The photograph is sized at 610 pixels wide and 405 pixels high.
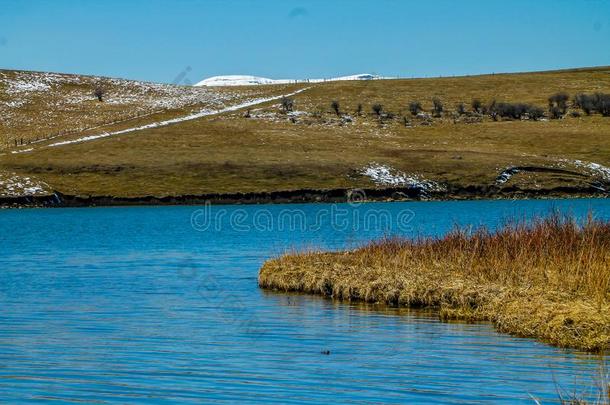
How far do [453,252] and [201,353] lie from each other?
1156cm

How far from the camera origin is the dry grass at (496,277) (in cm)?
2166

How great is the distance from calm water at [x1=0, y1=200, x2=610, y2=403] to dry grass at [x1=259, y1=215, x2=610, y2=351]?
769 millimetres

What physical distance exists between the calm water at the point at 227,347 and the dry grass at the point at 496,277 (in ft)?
2.52

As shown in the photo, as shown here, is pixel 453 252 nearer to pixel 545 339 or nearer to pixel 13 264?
pixel 545 339

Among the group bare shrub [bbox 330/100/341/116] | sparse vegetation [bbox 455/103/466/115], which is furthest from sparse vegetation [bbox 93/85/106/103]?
sparse vegetation [bbox 455/103/466/115]

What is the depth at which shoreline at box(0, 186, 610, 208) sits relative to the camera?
96.9m

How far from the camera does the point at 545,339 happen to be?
21250mm

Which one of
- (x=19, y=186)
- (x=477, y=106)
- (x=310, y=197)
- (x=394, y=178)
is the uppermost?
(x=477, y=106)

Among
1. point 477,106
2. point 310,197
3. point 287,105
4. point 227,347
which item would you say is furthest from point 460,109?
point 227,347

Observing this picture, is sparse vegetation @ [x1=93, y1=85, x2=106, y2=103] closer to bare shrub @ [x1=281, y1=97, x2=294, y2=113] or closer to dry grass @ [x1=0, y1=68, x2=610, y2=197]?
dry grass @ [x1=0, y1=68, x2=610, y2=197]

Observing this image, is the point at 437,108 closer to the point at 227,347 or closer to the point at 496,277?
the point at 496,277

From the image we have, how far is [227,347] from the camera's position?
2191 centimetres

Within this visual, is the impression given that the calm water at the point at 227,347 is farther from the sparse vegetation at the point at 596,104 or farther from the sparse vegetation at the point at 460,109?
the sparse vegetation at the point at 596,104

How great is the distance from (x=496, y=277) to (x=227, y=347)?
918 cm
